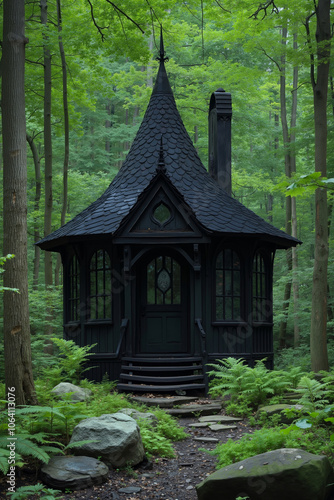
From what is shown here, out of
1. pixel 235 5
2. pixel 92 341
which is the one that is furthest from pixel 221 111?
pixel 92 341

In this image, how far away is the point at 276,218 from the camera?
28.5m

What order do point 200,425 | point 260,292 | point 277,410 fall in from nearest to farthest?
point 277,410 < point 200,425 < point 260,292

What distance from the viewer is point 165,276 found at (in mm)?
12281

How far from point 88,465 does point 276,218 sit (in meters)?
24.2

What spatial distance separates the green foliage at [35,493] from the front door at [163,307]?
23.7 ft

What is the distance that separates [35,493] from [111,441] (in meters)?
1.12

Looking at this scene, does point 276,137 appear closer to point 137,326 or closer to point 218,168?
point 218,168

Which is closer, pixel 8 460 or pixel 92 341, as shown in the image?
pixel 8 460

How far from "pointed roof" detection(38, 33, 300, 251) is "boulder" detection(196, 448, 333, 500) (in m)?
6.80

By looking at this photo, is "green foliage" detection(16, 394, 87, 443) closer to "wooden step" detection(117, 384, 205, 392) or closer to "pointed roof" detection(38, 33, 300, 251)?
"wooden step" detection(117, 384, 205, 392)

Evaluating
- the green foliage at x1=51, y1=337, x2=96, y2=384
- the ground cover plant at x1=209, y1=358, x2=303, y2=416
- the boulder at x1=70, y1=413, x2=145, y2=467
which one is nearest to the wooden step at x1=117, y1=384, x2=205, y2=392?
the green foliage at x1=51, y1=337, x2=96, y2=384

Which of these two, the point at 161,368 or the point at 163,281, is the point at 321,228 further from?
the point at 161,368

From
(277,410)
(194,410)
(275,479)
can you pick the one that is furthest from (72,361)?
(275,479)

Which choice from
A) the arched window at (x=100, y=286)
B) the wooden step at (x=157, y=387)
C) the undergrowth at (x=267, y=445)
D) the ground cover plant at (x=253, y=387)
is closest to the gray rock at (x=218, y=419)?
the ground cover plant at (x=253, y=387)
